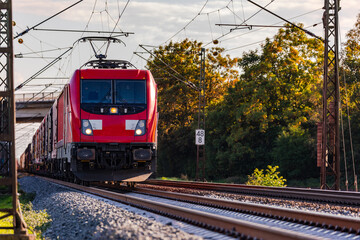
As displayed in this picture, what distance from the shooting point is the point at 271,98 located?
42906mm

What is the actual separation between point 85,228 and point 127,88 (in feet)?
28.6

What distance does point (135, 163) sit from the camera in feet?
59.6

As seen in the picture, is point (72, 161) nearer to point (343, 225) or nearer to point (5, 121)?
point (5, 121)

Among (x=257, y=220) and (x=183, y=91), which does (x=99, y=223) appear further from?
(x=183, y=91)

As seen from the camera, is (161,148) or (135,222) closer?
(135,222)

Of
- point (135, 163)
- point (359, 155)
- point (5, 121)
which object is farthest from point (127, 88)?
point (359, 155)

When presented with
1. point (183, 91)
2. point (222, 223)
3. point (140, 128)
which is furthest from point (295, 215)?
point (183, 91)

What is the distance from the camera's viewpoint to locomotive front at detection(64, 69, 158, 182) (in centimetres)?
1758

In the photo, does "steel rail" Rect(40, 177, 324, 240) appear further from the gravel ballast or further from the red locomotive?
the red locomotive

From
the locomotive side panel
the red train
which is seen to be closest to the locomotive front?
the red train

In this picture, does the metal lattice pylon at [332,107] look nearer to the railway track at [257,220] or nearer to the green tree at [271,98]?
the railway track at [257,220]

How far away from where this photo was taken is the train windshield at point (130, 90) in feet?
59.0

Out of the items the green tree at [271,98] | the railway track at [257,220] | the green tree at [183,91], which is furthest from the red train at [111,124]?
the green tree at [183,91]

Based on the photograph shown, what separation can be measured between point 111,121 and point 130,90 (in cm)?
117
